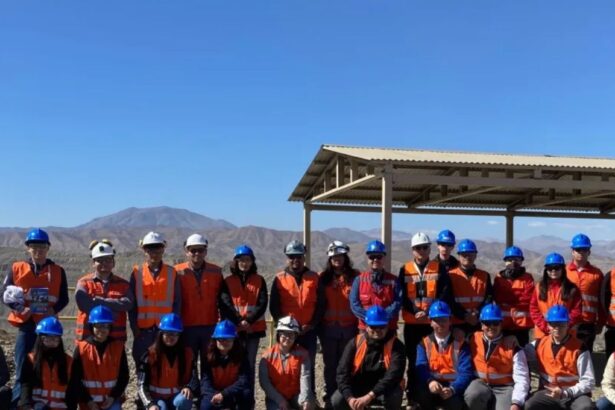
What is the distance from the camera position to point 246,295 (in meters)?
7.00

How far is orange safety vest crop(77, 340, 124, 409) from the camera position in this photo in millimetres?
6094

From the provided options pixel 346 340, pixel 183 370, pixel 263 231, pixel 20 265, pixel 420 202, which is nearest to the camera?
pixel 183 370

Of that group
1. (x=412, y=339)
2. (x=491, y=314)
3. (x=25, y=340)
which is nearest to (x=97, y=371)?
(x=25, y=340)

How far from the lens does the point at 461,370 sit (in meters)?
6.58

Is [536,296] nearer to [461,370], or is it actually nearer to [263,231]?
[461,370]

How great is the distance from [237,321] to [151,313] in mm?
908

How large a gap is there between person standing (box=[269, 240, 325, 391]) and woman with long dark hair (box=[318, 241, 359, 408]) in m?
0.16

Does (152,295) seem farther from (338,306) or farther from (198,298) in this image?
(338,306)

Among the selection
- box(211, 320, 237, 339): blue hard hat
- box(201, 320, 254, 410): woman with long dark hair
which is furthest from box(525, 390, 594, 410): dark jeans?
box(211, 320, 237, 339): blue hard hat

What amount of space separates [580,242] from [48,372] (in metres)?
5.79

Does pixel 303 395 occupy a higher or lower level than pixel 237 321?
lower

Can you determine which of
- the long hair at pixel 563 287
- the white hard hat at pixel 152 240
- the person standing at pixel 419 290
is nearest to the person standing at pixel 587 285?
the long hair at pixel 563 287

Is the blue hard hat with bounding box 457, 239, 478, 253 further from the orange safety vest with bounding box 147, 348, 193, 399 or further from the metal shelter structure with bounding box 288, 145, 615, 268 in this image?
the orange safety vest with bounding box 147, 348, 193, 399

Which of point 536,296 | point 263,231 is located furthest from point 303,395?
point 263,231
